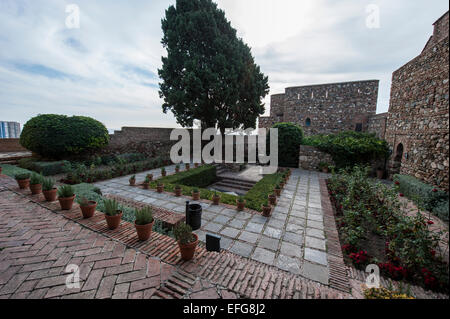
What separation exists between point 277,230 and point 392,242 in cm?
189

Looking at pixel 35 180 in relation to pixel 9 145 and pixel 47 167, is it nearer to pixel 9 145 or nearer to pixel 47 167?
pixel 47 167

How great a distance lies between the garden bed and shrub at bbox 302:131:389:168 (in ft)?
14.2

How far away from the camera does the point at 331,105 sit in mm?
14703

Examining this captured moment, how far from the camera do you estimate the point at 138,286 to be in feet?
6.53

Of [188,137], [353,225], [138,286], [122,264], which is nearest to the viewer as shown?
[138,286]

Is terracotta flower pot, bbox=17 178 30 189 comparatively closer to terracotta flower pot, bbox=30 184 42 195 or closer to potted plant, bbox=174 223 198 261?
terracotta flower pot, bbox=30 184 42 195

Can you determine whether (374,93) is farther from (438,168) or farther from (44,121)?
(44,121)

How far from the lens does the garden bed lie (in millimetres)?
1259

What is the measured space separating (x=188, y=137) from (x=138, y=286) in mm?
11908

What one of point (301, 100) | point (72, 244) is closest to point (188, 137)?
point (301, 100)

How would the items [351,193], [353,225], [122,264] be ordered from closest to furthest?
[122,264] < [353,225] < [351,193]

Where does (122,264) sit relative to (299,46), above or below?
below

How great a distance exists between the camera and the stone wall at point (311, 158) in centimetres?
987
